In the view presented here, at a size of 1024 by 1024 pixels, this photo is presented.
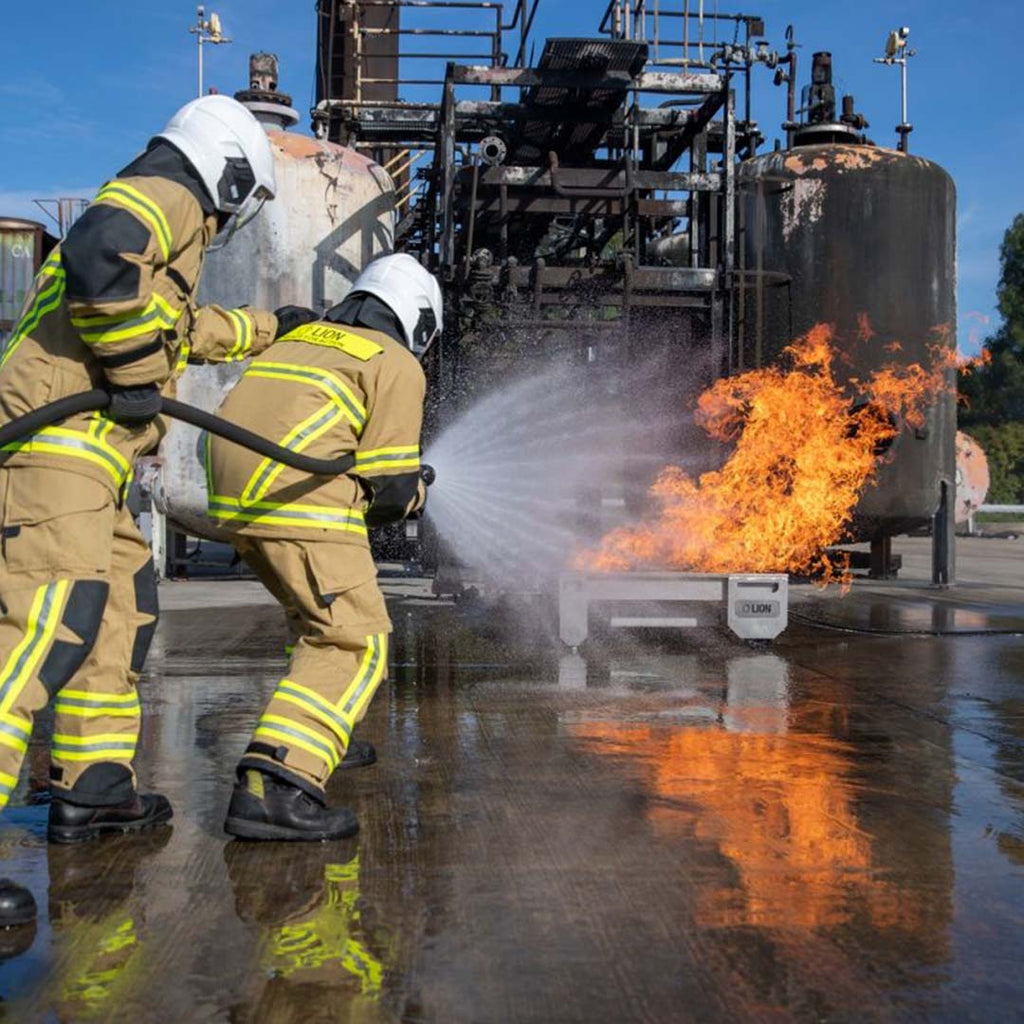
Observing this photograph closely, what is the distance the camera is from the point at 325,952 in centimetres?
271

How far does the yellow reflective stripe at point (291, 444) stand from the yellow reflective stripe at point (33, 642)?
2.36ft

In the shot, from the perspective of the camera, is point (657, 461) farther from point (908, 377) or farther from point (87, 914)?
point (87, 914)

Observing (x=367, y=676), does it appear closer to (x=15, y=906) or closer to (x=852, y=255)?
(x=15, y=906)

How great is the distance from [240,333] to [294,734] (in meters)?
1.35

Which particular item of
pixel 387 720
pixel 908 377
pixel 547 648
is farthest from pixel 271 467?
pixel 908 377

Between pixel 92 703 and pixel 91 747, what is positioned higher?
pixel 92 703

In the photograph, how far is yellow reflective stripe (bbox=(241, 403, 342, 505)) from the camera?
12.2ft

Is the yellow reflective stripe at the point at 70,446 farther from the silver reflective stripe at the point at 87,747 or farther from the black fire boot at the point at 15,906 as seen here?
the black fire boot at the point at 15,906

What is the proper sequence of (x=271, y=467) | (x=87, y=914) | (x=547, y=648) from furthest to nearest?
(x=547, y=648)
(x=271, y=467)
(x=87, y=914)

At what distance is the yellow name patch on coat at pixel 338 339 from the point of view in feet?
12.7

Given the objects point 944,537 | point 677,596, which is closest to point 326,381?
point 677,596

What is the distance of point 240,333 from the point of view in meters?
4.05

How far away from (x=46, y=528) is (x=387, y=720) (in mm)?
2566

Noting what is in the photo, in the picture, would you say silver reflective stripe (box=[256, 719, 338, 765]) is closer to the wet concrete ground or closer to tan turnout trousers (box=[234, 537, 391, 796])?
tan turnout trousers (box=[234, 537, 391, 796])
